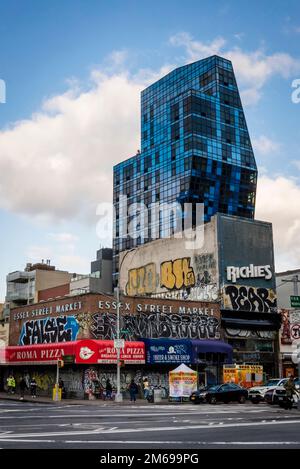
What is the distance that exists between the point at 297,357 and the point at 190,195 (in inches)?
4657

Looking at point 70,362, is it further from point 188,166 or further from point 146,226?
point 146,226

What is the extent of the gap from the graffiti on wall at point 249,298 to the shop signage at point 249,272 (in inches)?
36.2

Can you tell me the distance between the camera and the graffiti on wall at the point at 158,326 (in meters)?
45.4

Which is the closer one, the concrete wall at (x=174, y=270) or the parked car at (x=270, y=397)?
the parked car at (x=270, y=397)

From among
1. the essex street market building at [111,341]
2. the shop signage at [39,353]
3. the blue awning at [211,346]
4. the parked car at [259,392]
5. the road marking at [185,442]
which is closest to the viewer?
the road marking at [185,442]

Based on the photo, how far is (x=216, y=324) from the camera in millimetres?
52188

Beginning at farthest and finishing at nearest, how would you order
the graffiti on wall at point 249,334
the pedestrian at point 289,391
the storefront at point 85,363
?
the graffiti on wall at point 249,334 < the storefront at point 85,363 < the pedestrian at point 289,391

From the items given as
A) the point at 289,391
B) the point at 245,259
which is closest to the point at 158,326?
the point at 245,259

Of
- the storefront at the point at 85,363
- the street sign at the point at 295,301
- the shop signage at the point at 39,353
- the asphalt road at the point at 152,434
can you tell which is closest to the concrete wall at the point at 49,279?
the shop signage at the point at 39,353

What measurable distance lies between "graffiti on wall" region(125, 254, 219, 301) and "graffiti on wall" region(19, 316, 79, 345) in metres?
13.2

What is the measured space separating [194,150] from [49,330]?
10243 centimetres

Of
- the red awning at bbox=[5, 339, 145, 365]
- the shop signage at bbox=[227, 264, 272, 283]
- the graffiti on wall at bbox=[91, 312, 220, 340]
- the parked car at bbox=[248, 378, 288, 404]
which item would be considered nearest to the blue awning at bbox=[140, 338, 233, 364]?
the red awning at bbox=[5, 339, 145, 365]

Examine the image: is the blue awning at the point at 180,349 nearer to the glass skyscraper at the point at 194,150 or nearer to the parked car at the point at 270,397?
the parked car at the point at 270,397

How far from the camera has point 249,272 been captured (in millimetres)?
55375
